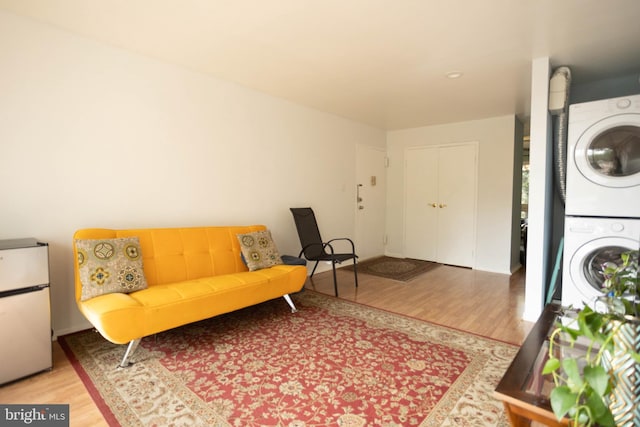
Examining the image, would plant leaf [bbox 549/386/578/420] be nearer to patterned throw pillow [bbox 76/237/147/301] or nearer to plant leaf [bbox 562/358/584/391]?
plant leaf [bbox 562/358/584/391]

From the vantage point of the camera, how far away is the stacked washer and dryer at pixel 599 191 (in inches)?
92.9

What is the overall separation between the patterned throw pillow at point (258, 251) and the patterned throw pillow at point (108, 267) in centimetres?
87

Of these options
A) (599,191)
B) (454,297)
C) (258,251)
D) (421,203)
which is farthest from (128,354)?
(421,203)

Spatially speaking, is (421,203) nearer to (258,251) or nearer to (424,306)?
(424,306)

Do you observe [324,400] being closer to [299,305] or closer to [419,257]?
[299,305]

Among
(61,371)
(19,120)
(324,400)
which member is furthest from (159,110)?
(324,400)

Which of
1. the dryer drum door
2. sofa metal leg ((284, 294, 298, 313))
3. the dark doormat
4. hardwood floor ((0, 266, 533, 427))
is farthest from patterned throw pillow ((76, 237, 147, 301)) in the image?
the dryer drum door

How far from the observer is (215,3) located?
198 cm

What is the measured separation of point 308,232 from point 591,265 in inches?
106

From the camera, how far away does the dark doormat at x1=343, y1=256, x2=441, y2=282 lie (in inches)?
172

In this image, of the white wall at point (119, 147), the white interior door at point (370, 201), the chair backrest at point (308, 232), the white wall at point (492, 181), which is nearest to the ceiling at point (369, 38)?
the white wall at point (119, 147)

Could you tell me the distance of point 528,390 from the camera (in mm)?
1080

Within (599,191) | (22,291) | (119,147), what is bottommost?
(22,291)

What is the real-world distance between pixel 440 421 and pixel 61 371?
7.27 ft
